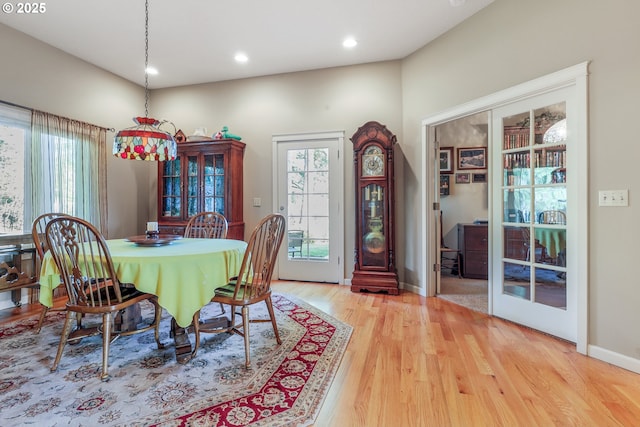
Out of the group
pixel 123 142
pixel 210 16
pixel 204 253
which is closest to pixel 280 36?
pixel 210 16

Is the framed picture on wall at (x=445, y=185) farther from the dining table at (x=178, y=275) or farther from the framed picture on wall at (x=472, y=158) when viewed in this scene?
the dining table at (x=178, y=275)

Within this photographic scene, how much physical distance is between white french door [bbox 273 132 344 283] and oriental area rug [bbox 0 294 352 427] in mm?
1655

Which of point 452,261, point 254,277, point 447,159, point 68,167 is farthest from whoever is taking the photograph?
point 447,159

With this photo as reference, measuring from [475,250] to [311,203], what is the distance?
8.23ft

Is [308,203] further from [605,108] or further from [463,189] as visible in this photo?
[605,108]

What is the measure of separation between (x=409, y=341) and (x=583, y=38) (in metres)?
2.50

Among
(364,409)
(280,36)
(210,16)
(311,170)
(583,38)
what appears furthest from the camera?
(311,170)

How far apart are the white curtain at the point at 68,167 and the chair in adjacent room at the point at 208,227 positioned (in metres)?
1.63

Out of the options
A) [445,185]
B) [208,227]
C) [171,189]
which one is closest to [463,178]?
[445,185]

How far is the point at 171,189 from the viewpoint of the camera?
4.38 m

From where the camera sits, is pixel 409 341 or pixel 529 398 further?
pixel 409 341

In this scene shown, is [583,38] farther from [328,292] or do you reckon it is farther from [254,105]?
[254,105]

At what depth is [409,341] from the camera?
2340 mm

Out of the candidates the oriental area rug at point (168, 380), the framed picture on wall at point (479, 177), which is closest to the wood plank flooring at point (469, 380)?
the oriental area rug at point (168, 380)
